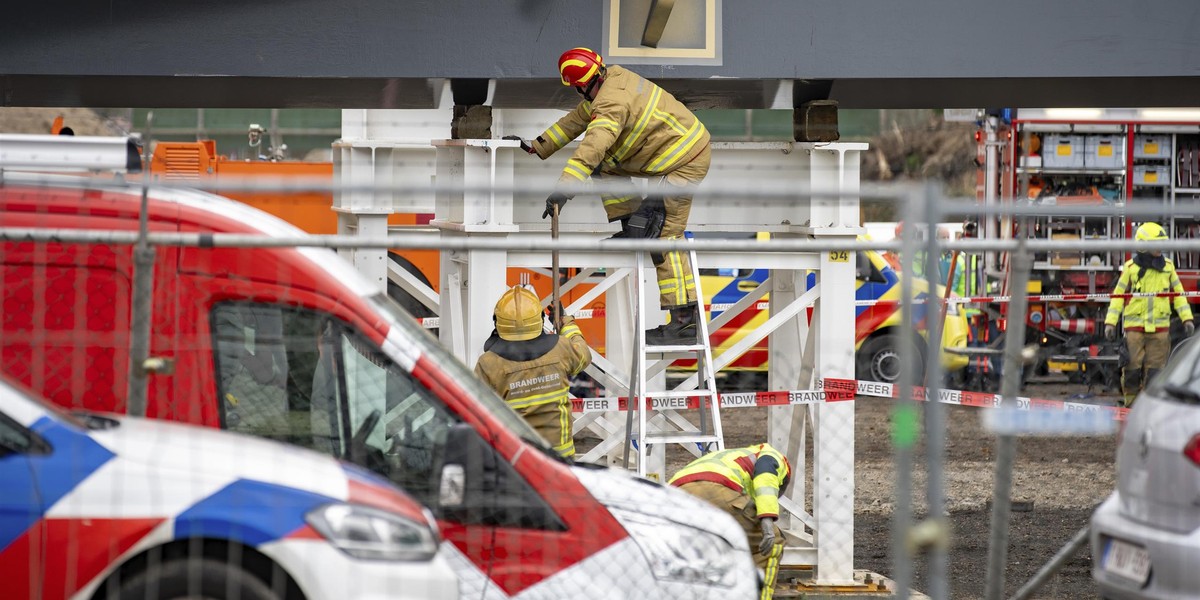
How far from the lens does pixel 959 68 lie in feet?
26.2

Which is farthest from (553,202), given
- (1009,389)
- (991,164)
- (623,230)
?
(991,164)

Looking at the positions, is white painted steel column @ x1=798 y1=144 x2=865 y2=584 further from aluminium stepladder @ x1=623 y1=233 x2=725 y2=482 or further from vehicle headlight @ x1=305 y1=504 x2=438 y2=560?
vehicle headlight @ x1=305 y1=504 x2=438 y2=560

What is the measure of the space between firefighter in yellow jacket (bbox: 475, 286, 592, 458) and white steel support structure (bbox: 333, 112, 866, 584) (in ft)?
1.47

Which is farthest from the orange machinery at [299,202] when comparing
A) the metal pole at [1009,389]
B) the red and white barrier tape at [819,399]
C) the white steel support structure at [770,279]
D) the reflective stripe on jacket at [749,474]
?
the metal pole at [1009,389]

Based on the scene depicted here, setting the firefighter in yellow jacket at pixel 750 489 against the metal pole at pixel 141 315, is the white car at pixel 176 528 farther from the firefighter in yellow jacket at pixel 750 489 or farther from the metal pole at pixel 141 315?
the firefighter in yellow jacket at pixel 750 489

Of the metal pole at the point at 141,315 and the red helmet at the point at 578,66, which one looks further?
the red helmet at the point at 578,66

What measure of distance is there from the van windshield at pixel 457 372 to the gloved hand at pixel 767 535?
5.24ft

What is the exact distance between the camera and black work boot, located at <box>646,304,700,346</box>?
324 inches

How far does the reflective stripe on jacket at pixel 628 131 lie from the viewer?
25.6ft

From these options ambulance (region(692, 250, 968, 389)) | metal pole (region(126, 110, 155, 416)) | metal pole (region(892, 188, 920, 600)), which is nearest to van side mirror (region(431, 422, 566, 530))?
metal pole (region(126, 110, 155, 416))

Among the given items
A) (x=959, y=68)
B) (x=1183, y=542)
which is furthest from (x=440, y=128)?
(x=1183, y=542)

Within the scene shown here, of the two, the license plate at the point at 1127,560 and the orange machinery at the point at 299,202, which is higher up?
the orange machinery at the point at 299,202

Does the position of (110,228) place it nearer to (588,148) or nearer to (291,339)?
(291,339)

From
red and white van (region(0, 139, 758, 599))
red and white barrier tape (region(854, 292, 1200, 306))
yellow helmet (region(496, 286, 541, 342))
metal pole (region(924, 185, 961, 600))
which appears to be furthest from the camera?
yellow helmet (region(496, 286, 541, 342))
